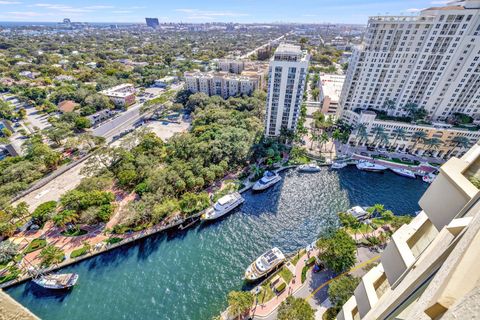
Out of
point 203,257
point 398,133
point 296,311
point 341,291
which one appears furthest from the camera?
point 398,133

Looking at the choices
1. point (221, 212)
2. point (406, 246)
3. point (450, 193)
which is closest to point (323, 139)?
point (221, 212)

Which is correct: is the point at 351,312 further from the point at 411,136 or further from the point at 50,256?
the point at 411,136

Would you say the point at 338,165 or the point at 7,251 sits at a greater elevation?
the point at 7,251

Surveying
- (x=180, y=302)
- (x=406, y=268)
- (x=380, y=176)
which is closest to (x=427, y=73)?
(x=380, y=176)

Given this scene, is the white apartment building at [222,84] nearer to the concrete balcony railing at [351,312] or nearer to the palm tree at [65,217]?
the palm tree at [65,217]

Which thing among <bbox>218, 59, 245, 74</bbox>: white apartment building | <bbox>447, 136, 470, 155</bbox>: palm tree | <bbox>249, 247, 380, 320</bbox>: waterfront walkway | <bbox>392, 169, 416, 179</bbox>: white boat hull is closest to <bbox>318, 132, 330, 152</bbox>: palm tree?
<bbox>392, 169, 416, 179</bbox>: white boat hull

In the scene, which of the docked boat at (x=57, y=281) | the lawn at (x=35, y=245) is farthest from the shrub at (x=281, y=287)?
the lawn at (x=35, y=245)

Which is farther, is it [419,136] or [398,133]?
[398,133]
